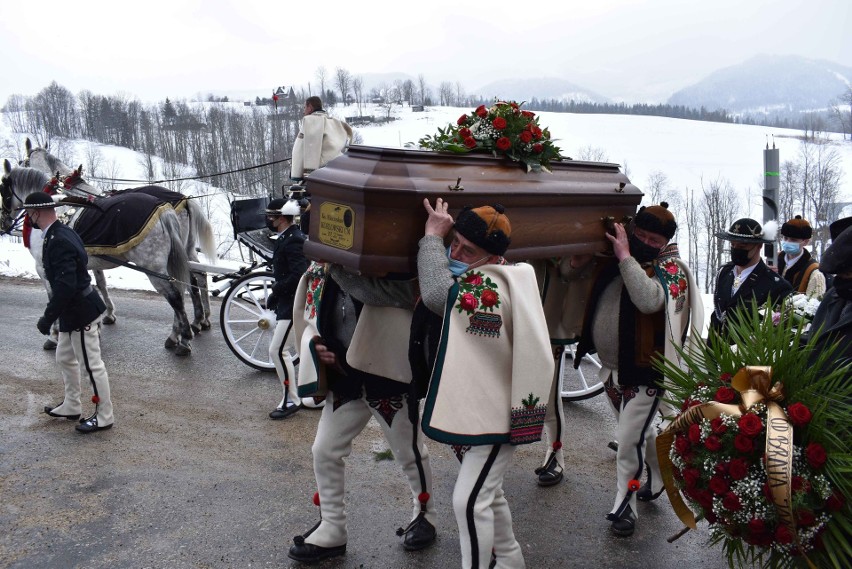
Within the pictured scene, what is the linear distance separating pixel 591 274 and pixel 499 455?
5.45 ft

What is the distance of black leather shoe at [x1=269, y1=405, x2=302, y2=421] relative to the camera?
20.5ft

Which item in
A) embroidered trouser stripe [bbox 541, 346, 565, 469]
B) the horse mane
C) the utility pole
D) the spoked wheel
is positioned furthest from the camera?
the horse mane

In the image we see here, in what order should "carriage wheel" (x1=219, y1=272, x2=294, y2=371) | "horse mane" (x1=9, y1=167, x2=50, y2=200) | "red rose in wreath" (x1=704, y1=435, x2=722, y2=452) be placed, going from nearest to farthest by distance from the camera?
"red rose in wreath" (x1=704, y1=435, x2=722, y2=452) → "carriage wheel" (x1=219, y1=272, x2=294, y2=371) → "horse mane" (x1=9, y1=167, x2=50, y2=200)

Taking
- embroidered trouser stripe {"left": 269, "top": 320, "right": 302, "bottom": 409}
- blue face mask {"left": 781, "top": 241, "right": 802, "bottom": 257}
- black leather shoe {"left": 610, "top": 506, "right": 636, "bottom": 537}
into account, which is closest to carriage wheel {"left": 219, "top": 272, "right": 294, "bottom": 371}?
embroidered trouser stripe {"left": 269, "top": 320, "right": 302, "bottom": 409}

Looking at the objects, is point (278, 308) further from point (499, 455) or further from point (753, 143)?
point (753, 143)

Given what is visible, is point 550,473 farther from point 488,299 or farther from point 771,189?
point 771,189

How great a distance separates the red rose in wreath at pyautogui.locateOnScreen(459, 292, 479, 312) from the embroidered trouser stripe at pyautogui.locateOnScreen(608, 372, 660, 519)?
1529 millimetres

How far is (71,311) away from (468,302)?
3.92 meters

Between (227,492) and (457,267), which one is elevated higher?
(457,267)

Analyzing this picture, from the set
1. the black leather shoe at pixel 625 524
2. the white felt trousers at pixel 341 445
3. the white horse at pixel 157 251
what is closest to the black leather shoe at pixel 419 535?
the white felt trousers at pixel 341 445

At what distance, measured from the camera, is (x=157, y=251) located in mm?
8469

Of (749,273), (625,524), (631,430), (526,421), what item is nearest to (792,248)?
(749,273)

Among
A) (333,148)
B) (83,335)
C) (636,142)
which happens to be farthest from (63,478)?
(636,142)

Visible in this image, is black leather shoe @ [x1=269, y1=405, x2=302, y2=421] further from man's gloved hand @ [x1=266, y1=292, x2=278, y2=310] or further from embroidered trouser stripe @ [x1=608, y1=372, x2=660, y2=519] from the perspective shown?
embroidered trouser stripe @ [x1=608, y1=372, x2=660, y2=519]
